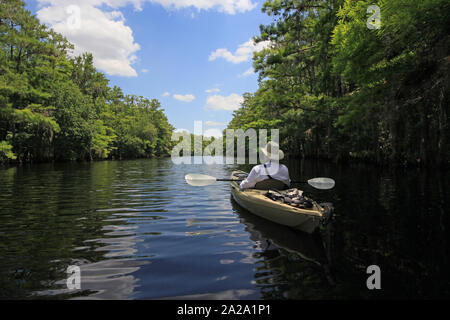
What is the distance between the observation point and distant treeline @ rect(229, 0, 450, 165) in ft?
25.3

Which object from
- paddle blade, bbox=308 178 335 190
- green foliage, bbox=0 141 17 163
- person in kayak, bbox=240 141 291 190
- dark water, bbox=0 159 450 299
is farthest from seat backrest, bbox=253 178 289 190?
green foliage, bbox=0 141 17 163

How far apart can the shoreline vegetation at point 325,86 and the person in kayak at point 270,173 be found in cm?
516

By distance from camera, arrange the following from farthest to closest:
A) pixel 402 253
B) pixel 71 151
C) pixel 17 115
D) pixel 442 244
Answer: pixel 71 151
pixel 17 115
pixel 442 244
pixel 402 253

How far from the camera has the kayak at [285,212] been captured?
4410 millimetres

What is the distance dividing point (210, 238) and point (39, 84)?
3048 cm

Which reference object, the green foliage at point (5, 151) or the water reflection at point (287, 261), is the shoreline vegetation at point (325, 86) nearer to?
the green foliage at point (5, 151)

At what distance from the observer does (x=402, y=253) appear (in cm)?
393

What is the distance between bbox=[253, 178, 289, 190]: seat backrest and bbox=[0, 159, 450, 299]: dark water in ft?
2.53

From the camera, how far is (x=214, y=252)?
4070mm

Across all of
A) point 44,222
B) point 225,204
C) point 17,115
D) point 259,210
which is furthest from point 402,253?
point 17,115

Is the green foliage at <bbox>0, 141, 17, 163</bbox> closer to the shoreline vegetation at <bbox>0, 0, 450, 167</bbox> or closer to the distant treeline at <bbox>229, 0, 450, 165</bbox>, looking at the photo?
the shoreline vegetation at <bbox>0, 0, 450, 167</bbox>

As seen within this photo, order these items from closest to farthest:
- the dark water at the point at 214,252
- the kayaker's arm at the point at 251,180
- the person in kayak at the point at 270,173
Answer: the dark water at the point at 214,252
the person in kayak at the point at 270,173
the kayaker's arm at the point at 251,180

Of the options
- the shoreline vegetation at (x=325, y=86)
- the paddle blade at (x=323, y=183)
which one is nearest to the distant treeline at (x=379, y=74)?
the shoreline vegetation at (x=325, y=86)

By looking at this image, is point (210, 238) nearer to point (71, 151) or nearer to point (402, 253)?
point (402, 253)
